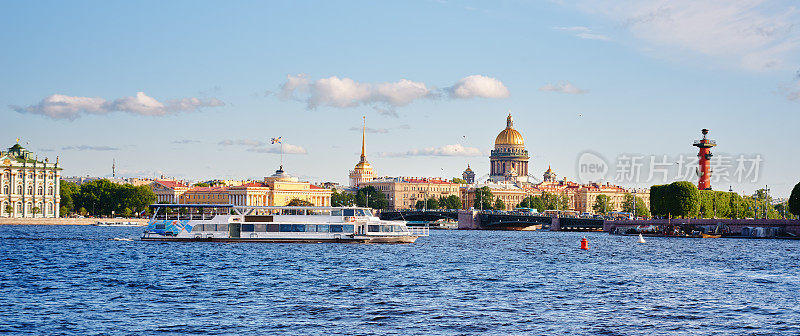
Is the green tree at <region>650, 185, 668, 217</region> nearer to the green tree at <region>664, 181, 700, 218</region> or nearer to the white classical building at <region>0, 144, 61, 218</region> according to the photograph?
the green tree at <region>664, 181, 700, 218</region>

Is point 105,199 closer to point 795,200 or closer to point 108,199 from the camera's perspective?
point 108,199

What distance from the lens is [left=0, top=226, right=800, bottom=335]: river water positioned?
25.4 metres

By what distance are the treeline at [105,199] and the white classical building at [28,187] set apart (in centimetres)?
936

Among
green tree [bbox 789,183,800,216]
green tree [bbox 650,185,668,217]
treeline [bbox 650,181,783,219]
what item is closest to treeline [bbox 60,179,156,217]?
green tree [bbox 650,185,668,217]

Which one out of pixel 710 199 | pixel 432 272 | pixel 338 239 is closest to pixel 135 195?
pixel 710 199

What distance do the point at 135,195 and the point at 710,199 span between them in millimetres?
76156

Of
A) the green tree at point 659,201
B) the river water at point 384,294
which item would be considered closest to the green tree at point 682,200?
the green tree at point 659,201

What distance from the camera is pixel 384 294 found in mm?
32594

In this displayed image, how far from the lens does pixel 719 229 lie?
9525 centimetres

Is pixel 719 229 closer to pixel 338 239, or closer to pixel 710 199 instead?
pixel 710 199

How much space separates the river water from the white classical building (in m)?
78.5

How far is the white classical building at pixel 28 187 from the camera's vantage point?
416 feet

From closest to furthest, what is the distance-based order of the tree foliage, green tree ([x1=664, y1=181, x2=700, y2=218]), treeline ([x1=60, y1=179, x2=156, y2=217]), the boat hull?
the boat hull, green tree ([x1=664, y1=181, x2=700, y2=218]), treeline ([x1=60, y1=179, x2=156, y2=217]), the tree foliage

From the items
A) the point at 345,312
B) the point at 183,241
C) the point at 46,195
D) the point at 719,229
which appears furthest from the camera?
the point at 46,195
